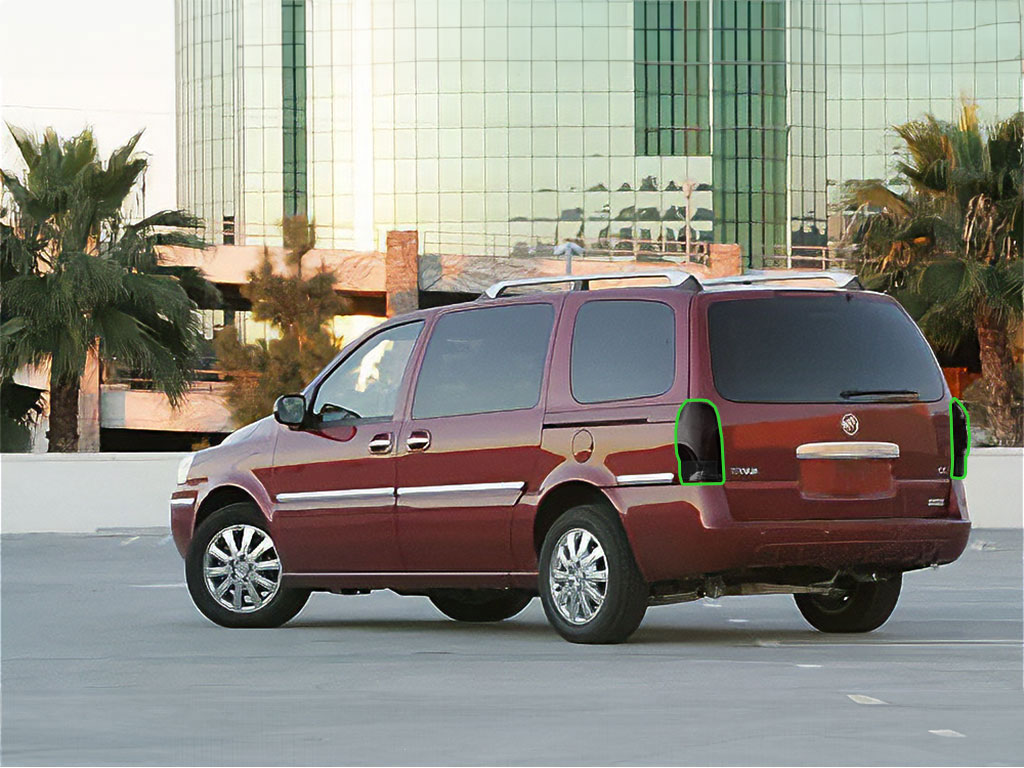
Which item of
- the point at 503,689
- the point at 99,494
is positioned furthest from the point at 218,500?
the point at 99,494

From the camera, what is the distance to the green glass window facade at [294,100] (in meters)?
108

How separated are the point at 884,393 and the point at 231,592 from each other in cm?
413

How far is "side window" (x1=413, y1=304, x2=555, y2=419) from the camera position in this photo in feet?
37.9

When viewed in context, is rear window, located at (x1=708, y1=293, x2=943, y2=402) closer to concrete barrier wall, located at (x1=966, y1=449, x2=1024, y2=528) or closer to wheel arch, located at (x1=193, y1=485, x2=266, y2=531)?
wheel arch, located at (x1=193, y1=485, x2=266, y2=531)

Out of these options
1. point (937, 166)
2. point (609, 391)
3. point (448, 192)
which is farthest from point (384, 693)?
point (448, 192)

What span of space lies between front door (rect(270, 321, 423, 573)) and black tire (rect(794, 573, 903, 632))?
8.09ft

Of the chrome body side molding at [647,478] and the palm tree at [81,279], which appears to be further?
the palm tree at [81,279]

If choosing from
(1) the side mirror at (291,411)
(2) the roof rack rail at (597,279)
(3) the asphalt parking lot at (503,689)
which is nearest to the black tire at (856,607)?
(3) the asphalt parking lot at (503,689)

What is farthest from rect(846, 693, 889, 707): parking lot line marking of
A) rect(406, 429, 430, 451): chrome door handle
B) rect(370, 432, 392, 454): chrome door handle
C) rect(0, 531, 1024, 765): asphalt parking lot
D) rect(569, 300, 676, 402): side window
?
rect(370, 432, 392, 454): chrome door handle

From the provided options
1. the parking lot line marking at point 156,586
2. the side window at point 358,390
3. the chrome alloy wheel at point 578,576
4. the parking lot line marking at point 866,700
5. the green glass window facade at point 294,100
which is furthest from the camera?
the green glass window facade at point 294,100

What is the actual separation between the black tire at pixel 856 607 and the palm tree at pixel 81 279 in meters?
25.1

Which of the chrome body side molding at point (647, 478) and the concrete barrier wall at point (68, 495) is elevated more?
the chrome body side molding at point (647, 478)

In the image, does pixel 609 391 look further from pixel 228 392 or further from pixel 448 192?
pixel 448 192

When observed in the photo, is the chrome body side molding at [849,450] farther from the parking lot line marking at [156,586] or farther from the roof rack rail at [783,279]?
the parking lot line marking at [156,586]
